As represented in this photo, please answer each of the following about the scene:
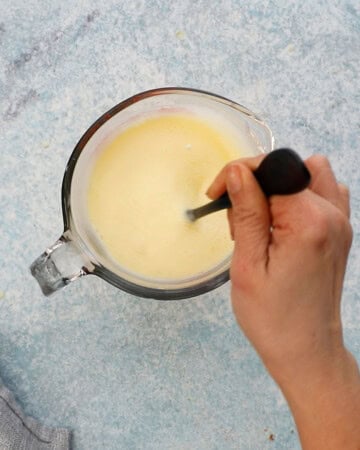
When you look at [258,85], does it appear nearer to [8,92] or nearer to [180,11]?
[180,11]

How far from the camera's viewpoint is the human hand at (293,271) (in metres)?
0.48

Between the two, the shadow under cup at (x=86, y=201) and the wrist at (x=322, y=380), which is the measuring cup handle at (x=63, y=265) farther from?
the wrist at (x=322, y=380)

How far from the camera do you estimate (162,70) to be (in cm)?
74

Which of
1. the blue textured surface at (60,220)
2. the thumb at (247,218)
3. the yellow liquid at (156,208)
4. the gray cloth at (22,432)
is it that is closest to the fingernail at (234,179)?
the thumb at (247,218)

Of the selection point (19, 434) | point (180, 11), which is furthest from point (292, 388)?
point (180, 11)

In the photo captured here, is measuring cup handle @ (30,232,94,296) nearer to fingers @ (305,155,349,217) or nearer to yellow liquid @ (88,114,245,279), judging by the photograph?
yellow liquid @ (88,114,245,279)

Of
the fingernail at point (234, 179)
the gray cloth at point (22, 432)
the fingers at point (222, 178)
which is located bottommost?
the gray cloth at point (22, 432)

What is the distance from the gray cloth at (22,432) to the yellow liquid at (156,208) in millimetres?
236

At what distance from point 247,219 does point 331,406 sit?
0.20 meters

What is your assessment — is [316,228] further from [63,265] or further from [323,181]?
[63,265]

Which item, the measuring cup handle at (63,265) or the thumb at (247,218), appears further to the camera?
the measuring cup handle at (63,265)

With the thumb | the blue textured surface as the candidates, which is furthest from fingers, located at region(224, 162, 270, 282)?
the blue textured surface

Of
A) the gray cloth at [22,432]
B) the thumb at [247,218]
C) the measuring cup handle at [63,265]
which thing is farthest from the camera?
the gray cloth at [22,432]

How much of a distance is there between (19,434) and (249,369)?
0.28m
